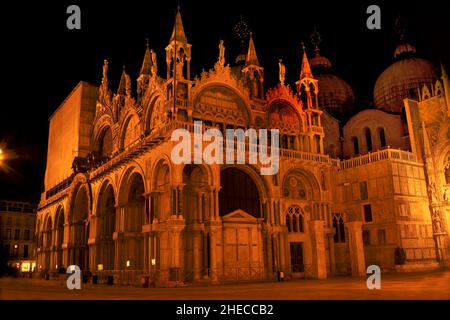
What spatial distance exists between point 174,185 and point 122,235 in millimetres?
9852

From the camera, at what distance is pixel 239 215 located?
3400 centimetres

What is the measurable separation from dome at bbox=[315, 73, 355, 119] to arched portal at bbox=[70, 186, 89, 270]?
34.1m

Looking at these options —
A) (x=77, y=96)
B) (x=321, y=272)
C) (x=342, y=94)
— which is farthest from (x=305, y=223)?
(x=77, y=96)

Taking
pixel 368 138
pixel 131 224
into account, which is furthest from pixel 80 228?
pixel 368 138

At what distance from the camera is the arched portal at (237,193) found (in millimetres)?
34469

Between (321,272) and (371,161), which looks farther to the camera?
(371,161)

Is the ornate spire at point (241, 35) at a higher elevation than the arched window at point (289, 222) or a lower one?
higher

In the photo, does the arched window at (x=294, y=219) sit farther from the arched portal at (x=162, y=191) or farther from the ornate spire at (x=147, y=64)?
the ornate spire at (x=147, y=64)

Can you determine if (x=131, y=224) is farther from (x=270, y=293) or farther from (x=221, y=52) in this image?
(x=270, y=293)

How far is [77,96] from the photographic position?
5781cm

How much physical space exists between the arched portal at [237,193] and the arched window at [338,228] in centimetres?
963

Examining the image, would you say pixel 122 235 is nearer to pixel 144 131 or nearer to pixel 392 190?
pixel 144 131

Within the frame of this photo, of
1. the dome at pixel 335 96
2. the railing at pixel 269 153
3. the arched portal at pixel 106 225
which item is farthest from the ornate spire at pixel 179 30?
the dome at pixel 335 96

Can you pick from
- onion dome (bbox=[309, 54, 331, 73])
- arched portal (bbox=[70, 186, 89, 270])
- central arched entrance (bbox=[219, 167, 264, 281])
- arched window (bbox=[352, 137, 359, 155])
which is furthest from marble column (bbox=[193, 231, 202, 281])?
onion dome (bbox=[309, 54, 331, 73])
